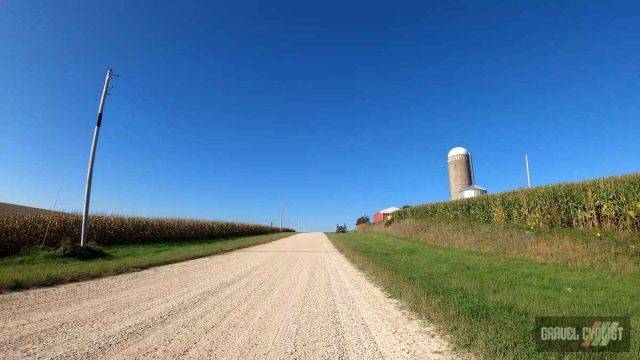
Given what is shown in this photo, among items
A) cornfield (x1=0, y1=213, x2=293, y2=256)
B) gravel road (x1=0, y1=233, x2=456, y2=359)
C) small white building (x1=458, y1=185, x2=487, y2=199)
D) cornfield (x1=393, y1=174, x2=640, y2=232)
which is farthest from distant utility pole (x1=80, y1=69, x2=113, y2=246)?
small white building (x1=458, y1=185, x2=487, y2=199)

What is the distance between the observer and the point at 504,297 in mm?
7109

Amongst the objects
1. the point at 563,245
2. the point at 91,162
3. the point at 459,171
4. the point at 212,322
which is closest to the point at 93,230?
the point at 91,162

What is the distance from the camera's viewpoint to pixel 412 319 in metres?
6.00

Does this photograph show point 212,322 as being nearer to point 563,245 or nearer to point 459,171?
point 563,245

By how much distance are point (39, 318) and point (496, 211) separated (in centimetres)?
2296

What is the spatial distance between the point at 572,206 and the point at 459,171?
31.4 m

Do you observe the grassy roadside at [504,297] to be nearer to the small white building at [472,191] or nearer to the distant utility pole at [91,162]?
the distant utility pole at [91,162]

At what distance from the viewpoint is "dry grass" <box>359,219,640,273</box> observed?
10.8 metres

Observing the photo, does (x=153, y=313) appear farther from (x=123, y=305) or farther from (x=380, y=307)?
(x=380, y=307)

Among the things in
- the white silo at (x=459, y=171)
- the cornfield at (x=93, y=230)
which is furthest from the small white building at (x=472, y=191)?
the cornfield at (x=93, y=230)

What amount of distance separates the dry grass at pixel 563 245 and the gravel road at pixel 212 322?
6.97 meters

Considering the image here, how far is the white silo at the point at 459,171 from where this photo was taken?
47.2 m

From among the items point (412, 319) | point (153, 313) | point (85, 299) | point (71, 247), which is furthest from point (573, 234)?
point (71, 247)

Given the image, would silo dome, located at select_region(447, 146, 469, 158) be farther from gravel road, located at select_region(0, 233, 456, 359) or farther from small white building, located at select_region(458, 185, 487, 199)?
gravel road, located at select_region(0, 233, 456, 359)
